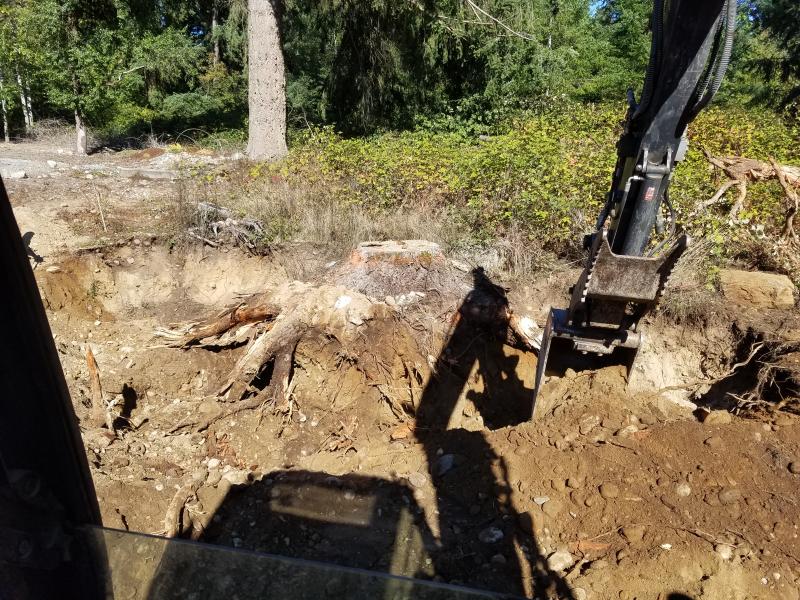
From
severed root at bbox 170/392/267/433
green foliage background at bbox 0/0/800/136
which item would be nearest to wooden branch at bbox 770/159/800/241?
severed root at bbox 170/392/267/433

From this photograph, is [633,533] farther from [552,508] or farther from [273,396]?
[273,396]

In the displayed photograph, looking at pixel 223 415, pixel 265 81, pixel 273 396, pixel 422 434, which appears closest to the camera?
pixel 422 434

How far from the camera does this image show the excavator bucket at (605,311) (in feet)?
9.55

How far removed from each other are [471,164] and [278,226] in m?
2.69

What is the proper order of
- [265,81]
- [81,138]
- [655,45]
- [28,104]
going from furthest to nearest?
[28,104] → [81,138] → [265,81] → [655,45]

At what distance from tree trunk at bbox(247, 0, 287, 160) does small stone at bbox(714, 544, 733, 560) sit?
9638 mm

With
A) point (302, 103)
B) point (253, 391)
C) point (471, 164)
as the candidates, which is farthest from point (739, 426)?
point (302, 103)

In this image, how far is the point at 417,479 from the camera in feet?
12.5

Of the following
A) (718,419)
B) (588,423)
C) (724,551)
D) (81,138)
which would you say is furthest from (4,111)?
(724,551)

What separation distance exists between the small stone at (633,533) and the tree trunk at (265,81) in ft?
30.5

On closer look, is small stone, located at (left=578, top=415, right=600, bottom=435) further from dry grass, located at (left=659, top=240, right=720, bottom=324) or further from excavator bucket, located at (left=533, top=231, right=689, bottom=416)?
dry grass, located at (left=659, top=240, right=720, bottom=324)

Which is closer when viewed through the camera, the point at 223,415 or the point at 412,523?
the point at 412,523

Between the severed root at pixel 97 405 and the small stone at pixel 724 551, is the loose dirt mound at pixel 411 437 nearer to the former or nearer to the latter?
the small stone at pixel 724 551

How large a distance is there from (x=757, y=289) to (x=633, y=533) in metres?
3.77
